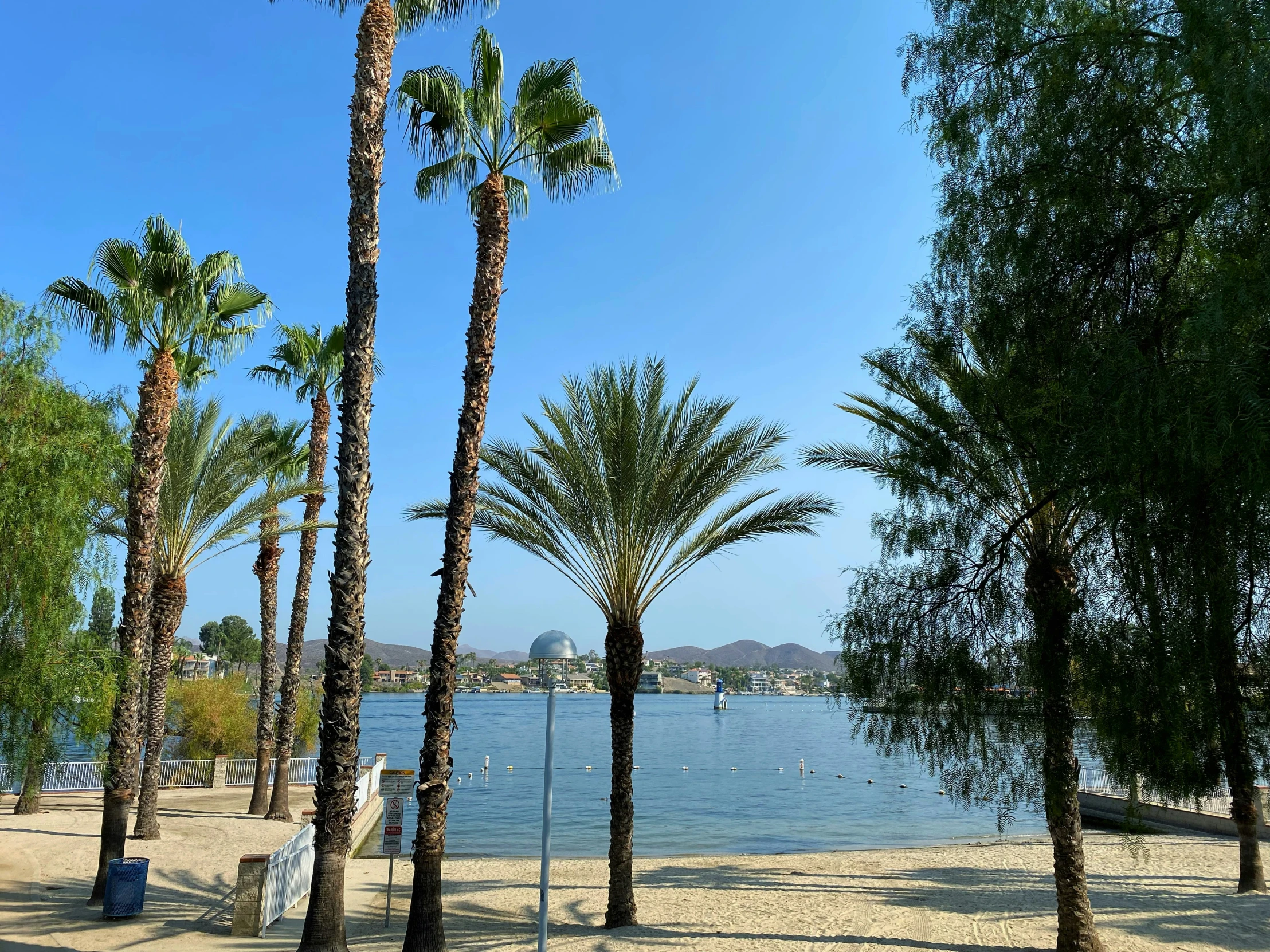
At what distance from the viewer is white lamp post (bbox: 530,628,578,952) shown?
8781 millimetres

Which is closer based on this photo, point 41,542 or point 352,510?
point 352,510

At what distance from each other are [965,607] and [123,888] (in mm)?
12026

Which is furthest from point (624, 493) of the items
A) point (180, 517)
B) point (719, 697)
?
point (719, 697)

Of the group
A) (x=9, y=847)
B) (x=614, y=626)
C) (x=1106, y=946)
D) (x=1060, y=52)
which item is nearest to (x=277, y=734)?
(x=9, y=847)

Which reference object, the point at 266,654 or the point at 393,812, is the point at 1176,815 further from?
the point at 266,654

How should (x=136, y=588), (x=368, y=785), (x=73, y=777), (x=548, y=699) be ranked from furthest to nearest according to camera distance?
(x=73, y=777), (x=368, y=785), (x=136, y=588), (x=548, y=699)

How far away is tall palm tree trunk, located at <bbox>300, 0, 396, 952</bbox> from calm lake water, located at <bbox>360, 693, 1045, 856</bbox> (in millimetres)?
6970

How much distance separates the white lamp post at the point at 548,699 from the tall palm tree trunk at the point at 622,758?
3.01 m

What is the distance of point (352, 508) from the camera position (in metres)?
10.2

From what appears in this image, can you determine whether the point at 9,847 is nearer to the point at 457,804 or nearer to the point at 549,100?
the point at 549,100

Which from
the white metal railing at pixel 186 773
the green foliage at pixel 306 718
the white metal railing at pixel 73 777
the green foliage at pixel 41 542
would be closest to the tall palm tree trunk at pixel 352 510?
the green foliage at pixel 41 542

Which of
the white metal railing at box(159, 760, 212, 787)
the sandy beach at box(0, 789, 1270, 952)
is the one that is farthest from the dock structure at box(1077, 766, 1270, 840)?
the white metal railing at box(159, 760, 212, 787)

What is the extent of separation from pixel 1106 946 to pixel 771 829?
24.9m

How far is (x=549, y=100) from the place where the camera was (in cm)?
1213
